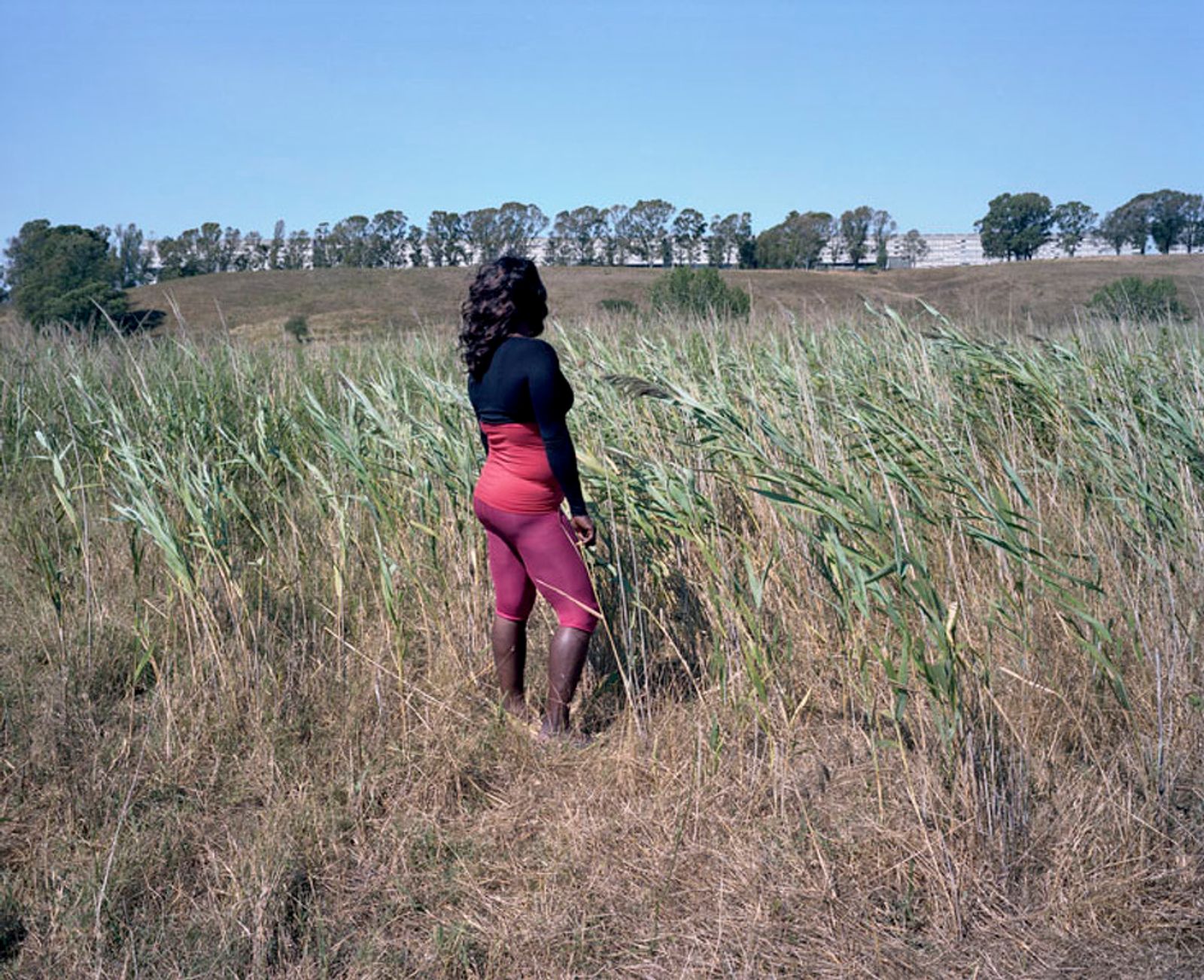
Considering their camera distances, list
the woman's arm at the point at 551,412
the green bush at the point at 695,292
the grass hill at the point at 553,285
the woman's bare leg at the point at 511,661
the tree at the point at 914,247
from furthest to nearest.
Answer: the tree at the point at 914,247 < the grass hill at the point at 553,285 < the green bush at the point at 695,292 < the woman's bare leg at the point at 511,661 < the woman's arm at the point at 551,412

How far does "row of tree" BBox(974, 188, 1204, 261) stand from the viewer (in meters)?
50.3

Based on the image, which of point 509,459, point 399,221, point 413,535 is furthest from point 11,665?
point 399,221

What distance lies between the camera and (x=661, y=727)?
283cm

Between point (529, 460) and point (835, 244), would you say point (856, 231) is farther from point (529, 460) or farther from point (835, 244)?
point (529, 460)

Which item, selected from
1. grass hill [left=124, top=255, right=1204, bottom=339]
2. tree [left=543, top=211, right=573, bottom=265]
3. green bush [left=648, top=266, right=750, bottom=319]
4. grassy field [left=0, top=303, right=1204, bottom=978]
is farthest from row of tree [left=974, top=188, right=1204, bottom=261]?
grassy field [left=0, top=303, right=1204, bottom=978]

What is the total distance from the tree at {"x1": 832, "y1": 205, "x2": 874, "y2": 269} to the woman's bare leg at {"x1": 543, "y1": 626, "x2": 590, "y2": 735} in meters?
50.2

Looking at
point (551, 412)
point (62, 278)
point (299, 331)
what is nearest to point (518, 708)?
point (551, 412)

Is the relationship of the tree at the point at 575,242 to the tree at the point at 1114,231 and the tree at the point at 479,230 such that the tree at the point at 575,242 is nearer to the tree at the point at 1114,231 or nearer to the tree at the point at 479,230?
the tree at the point at 479,230

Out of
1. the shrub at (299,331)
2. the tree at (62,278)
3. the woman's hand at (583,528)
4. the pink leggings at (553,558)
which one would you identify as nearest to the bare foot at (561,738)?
the pink leggings at (553,558)

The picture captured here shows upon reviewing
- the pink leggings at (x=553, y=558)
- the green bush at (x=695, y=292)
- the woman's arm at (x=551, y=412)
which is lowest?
the pink leggings at (x=553, y=558)

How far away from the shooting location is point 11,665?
333cm

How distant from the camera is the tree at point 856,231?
1957 inches

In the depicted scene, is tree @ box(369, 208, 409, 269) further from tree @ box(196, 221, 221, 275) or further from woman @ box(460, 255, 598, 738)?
woman @ box(460, 255, 598, 738)

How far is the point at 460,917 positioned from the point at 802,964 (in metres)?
0.79
